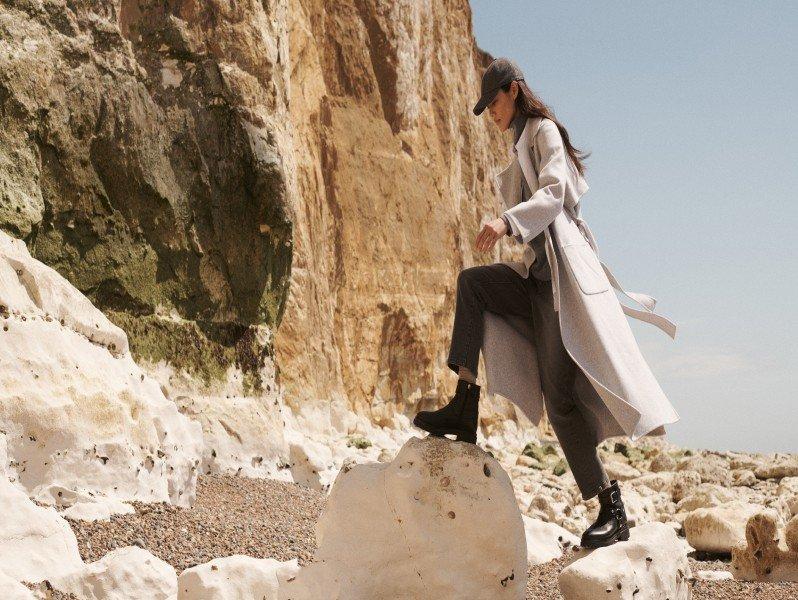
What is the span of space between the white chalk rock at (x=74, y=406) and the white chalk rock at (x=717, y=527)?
460 centimetres

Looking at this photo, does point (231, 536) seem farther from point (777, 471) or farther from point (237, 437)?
point (777, 471)

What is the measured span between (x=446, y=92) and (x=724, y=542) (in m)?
17.3

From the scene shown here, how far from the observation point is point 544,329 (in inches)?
159

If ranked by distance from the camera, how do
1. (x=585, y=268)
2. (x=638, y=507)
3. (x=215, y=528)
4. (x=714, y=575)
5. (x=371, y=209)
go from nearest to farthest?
(x=585, y=268)
(x=215, y=528)
(x=714, y=575)
(x=638, y=507)
(x=371, y=209)

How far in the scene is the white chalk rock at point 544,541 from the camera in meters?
5.99

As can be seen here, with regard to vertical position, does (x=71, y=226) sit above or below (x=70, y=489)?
above

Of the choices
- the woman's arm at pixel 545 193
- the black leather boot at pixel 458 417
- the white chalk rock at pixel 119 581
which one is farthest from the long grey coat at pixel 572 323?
the white chalk rock at pixel 119 581

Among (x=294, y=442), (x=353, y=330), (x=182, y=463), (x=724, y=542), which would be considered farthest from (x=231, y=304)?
(x=353, y=330)

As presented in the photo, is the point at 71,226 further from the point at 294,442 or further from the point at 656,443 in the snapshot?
the point at 656,443

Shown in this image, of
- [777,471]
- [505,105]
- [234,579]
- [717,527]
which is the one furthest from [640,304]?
[777,471]

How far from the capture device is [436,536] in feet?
13.0

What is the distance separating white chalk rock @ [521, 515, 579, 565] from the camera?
599cm

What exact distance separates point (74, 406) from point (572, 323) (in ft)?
11.0

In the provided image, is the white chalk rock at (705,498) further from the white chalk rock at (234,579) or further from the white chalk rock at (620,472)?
the white chalk rock at (234,579)
